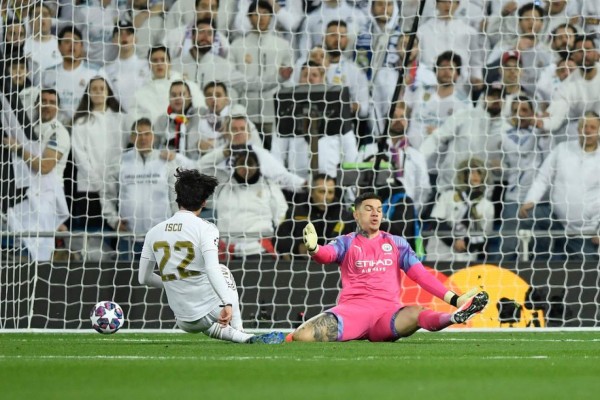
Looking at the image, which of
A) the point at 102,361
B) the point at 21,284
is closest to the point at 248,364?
the point at 102,361

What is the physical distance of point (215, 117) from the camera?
40.9 ft

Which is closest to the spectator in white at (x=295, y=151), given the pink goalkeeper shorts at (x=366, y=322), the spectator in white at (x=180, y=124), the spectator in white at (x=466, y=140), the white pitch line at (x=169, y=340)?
the spectator in white at (x=180, y=124)

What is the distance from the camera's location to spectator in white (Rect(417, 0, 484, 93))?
1284 centimetres

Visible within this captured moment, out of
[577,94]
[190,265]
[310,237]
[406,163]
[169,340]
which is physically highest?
[577,94]

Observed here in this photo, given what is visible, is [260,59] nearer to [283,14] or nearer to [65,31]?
[283,14]

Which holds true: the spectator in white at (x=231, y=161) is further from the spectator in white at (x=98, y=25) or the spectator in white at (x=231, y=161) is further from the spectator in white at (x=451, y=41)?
the spectator in white at (x=451, y=41)

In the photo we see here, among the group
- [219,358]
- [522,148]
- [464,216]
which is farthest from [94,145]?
[219,358]

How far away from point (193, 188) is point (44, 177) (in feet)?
14.0

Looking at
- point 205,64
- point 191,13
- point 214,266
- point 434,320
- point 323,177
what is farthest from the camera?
point 191,13

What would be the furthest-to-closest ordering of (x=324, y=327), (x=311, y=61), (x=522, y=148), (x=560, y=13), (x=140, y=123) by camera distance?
(x=560, y=13) → (x=311, y=61) → (x=522, y=148) → (x=140, y=123) → (x=324, y=327)

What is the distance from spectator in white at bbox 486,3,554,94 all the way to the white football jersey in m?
5.70

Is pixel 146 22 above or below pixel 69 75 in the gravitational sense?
above

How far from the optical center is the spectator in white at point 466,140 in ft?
41.0

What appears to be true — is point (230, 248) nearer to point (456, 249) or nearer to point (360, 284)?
point (456, 249)
